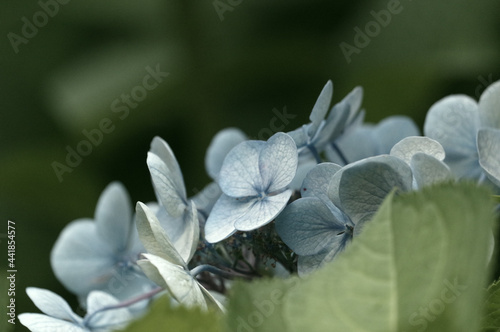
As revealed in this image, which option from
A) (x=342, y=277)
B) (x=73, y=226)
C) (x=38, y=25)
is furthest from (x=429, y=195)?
(x=38, y=25)

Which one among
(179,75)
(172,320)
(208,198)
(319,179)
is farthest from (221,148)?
(179,75)

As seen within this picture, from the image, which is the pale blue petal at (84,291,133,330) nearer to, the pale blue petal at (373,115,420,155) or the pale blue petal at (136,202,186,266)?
the pale blue petal at (136,202,186,266)

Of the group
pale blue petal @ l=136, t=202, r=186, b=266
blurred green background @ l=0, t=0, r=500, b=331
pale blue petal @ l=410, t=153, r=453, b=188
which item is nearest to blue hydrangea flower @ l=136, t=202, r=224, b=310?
pale blue petal @ l=136, t=202, r=186, b=266

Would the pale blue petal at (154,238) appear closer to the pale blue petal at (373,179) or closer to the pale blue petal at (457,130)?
the pale blue petal at (373,179)

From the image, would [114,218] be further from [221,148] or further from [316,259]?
[316,259]

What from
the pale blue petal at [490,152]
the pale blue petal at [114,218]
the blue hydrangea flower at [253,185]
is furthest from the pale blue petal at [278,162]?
the pale blue petal at [114,218]

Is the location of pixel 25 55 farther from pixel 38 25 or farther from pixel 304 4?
pixel 304 4
